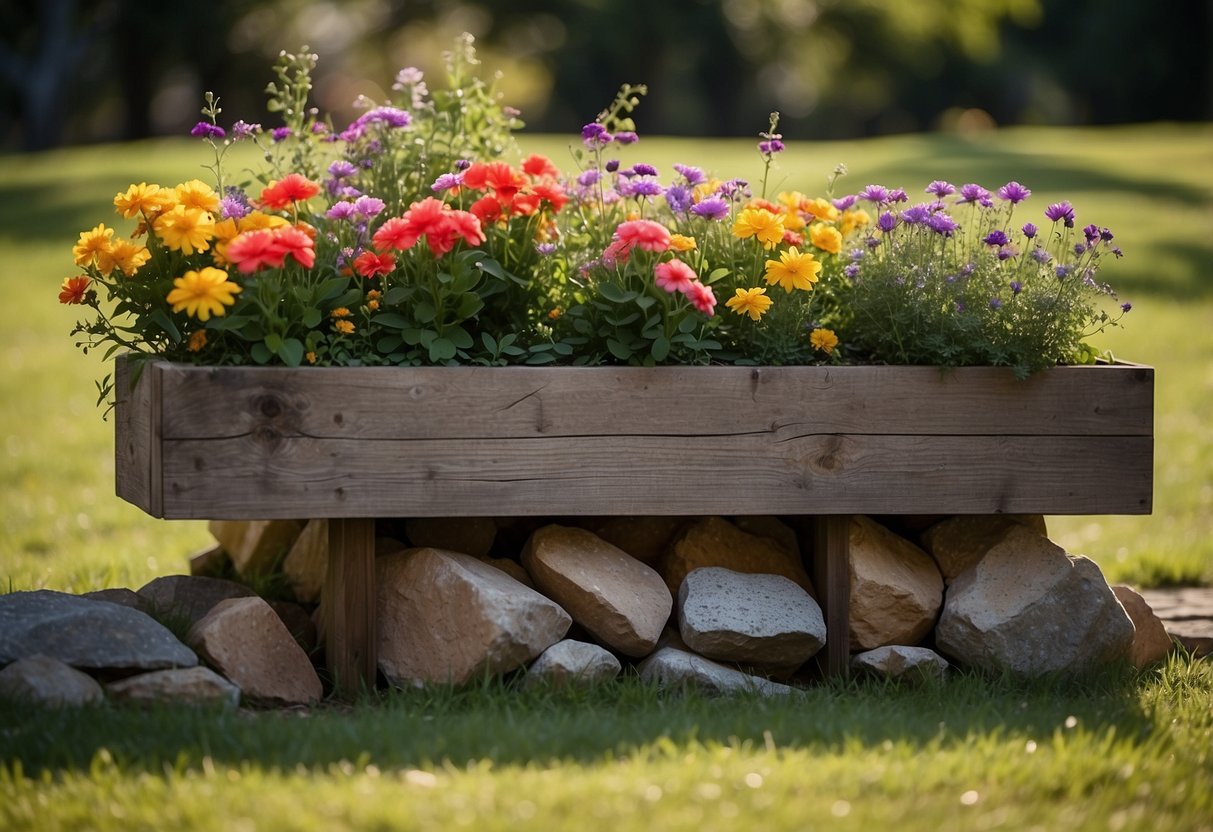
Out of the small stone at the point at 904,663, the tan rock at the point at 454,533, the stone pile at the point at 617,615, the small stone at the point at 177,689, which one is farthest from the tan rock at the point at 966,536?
the small stone at the point at 177,689

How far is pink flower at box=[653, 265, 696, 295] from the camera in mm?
3027

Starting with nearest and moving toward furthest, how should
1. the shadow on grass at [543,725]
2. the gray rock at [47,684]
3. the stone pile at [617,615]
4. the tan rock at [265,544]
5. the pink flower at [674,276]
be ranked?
the shadow on grass at [543,725], the gray rock at [47,684], the stone pile at [617,615], the pink flower at [674,276], the tan rock at [265,544]

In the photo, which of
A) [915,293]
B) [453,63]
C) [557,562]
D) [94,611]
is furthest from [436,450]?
[453,63]

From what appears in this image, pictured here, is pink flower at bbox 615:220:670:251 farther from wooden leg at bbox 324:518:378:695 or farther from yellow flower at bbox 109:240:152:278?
yellow flower at bbox 109:240:152:278

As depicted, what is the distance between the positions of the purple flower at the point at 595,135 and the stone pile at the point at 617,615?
1.08 meters

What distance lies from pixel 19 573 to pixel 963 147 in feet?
48.8

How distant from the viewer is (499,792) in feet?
7.45

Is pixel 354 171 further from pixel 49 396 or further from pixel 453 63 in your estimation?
pixel 49 396

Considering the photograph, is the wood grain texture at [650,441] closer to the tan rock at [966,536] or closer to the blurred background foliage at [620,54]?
the tan rock at [966,536]

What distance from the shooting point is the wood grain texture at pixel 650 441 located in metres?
3.00

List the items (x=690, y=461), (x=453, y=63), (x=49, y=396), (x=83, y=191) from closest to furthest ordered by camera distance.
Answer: (x=690, y=461)
(x=453, y=63)
(x=49, y=396)
(x=83, y=191)

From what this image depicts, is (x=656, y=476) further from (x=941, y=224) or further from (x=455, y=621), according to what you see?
(x=941, y=224)

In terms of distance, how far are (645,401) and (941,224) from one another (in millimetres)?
942

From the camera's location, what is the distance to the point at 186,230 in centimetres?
302
